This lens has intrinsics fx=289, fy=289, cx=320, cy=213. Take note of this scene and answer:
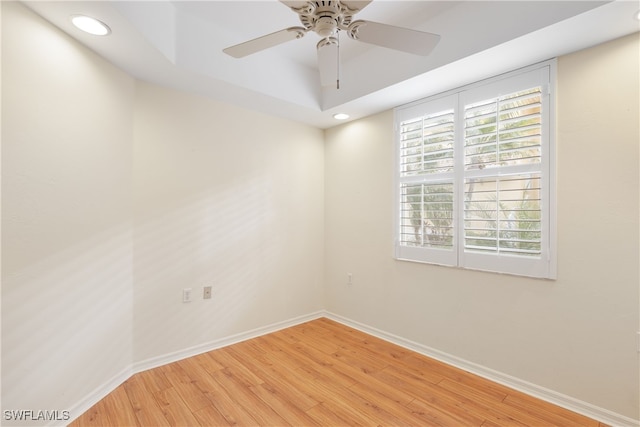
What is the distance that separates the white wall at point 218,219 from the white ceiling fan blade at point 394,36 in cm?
173

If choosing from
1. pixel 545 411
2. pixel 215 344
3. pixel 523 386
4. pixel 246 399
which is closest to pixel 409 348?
pixel 523 386

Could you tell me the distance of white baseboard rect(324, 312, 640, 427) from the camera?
5.59 feet

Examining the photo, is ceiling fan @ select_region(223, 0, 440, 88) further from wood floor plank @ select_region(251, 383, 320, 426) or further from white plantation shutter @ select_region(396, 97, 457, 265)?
wood floor plank @ select_region(251, 383, 320, 426)

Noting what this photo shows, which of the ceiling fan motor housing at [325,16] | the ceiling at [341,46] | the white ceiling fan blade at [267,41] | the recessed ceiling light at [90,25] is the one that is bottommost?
the white ceiling fan blade at [267,41]

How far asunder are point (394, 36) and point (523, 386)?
2412 millimetres

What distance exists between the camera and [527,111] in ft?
6.65

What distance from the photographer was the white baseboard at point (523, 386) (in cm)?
170

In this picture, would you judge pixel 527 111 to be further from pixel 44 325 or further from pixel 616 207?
pixel 44 325

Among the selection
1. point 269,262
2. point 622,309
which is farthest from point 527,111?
point 269,262

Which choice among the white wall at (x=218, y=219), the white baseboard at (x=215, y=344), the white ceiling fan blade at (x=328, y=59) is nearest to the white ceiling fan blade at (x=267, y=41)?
the white ceiling fan blade at (x=328, y=59)

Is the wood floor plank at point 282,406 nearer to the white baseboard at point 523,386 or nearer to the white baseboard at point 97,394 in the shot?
the white baseboard at point 97,394

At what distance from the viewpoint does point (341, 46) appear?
2.48 m

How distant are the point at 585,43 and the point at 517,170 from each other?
0.81 meters

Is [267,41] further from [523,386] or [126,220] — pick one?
[523,386]
